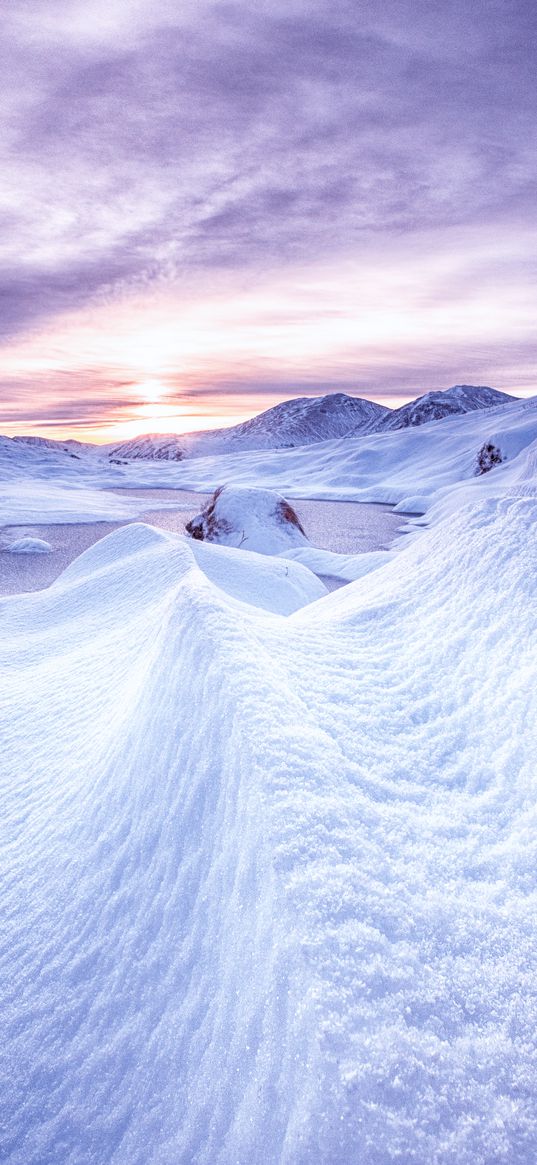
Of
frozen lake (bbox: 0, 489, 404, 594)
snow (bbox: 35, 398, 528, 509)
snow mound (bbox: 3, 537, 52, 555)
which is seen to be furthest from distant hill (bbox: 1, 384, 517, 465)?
snow mound (bbox: 3, 537, 52, 555)

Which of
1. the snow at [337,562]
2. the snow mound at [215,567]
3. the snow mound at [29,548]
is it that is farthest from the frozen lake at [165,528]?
the snow mound at [215,567]

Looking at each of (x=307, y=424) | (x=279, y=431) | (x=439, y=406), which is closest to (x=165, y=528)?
(x=439, y=406)

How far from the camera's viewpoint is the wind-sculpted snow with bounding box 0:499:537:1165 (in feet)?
2.42

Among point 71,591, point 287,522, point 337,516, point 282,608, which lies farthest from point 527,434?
point 71,591

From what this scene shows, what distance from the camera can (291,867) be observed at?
935 millimetres

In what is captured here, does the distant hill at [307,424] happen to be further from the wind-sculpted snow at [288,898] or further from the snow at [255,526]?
the wind-sculpted snow at [288,898]

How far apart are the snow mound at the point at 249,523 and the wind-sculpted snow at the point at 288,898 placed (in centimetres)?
663

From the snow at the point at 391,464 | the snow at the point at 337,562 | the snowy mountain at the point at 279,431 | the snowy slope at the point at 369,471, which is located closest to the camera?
the snow at the point at 337,562

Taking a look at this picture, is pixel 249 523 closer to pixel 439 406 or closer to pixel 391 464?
pixel 391 464

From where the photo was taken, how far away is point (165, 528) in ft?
41.4

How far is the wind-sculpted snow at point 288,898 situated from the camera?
738mm

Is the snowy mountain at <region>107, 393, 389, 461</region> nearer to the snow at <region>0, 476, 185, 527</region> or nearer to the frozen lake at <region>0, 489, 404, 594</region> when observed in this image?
the snow at <region>0, 476, 185, 527</region>

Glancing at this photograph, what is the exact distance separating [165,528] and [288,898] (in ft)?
39.6

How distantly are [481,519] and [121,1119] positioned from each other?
174cm
